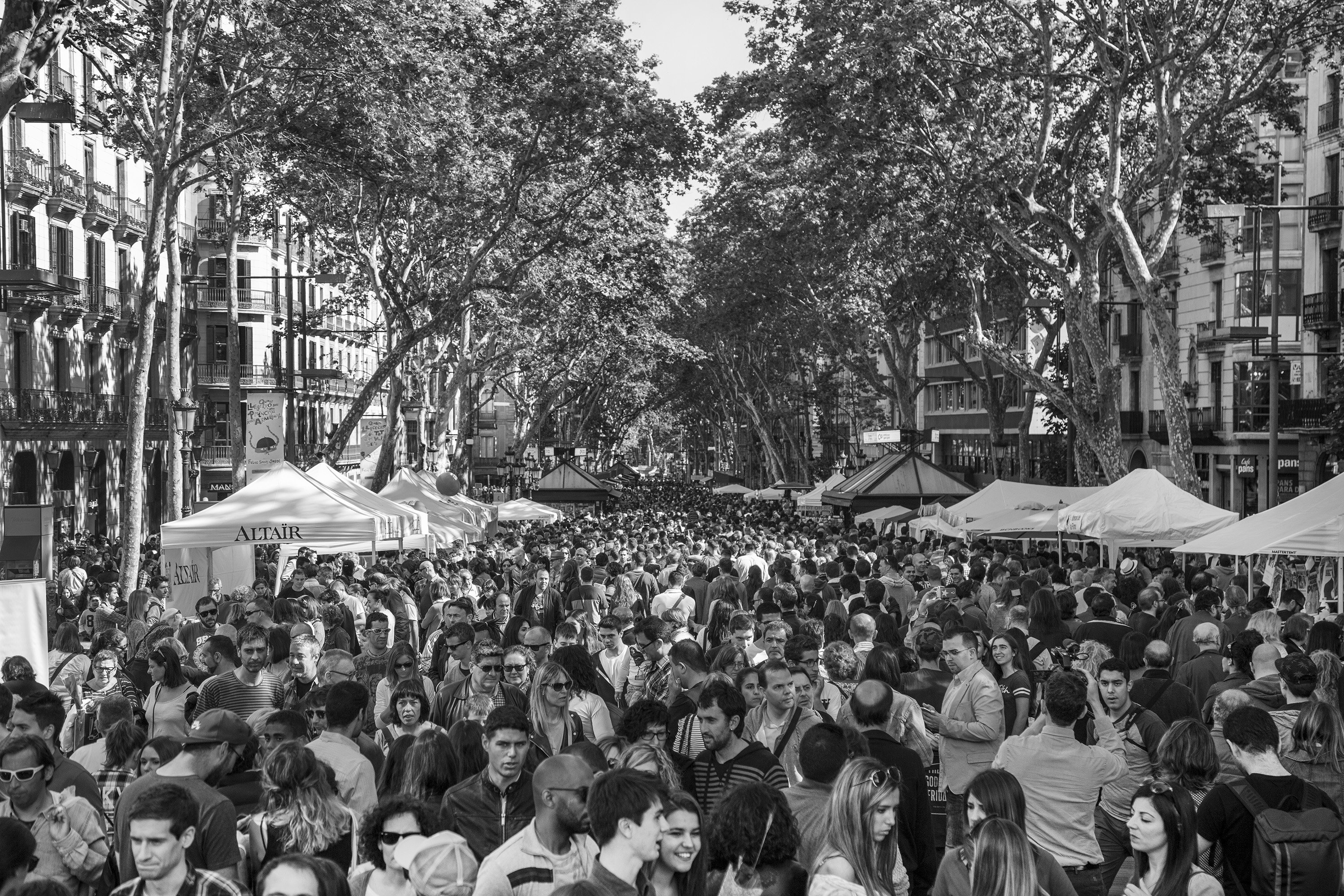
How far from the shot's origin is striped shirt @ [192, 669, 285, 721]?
9250 millimetres

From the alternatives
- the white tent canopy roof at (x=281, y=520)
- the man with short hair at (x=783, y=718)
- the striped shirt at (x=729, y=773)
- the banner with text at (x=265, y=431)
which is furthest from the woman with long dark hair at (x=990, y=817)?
the banner with text at (x=265, y=431)

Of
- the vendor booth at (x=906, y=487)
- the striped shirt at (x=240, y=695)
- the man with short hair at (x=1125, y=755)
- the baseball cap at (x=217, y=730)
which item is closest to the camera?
the baseball cap at (x=217, y=730)

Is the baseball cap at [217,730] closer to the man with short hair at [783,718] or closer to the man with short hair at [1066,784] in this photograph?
the man with short hair at [783,718]

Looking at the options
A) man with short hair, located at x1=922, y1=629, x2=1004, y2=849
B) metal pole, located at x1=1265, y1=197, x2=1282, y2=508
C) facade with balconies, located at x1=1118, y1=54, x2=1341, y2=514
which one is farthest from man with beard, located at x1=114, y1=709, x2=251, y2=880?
facade with balconies, located at x1=1118, y1=54, x2=1341, y2=514

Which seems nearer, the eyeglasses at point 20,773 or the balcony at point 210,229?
the eyeglasses at point 20,773

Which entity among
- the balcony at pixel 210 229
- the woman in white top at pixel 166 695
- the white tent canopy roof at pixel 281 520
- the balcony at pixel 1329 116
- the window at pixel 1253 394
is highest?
the balcony at pixel 1329 116

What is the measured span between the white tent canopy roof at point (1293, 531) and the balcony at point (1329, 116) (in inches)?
1017

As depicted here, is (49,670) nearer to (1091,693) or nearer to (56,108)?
(56,108)

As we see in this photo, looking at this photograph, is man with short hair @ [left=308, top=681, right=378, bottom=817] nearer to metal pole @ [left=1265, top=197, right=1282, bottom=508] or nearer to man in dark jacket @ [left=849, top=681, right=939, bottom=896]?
man in dark jacket @ [left=849, top=681, right=939, bottom=896]

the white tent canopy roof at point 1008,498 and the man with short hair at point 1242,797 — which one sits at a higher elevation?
the white tent canopy roof at point 1008,498

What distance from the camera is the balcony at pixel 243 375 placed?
55.5m

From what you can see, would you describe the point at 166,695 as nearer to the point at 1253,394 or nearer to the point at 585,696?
the point at 585,696

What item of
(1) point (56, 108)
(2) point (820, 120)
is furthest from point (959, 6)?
(1) point (56, 108)

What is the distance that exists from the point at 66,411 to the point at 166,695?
3301 cm
